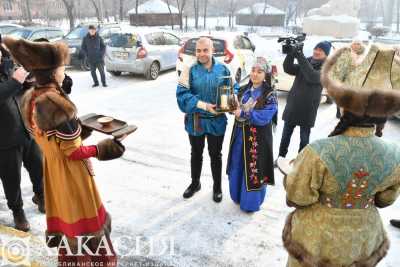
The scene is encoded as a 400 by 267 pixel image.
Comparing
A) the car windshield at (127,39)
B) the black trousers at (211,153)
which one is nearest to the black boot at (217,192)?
the black trousers at (211,153)

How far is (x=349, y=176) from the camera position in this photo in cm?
193

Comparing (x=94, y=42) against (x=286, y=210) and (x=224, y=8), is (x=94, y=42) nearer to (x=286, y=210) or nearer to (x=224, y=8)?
(x=286, y=210)

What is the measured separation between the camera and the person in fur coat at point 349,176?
181 centimetres

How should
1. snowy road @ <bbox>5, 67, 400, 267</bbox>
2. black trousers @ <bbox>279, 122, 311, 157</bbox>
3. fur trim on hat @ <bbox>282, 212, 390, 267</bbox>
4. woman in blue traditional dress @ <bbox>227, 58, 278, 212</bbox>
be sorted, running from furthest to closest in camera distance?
black trousers @ <bbox>279, 122, 311, 157</bbox> < woman in blue traditional dress @ <bbox>227, 58, 278, 212</bbox> < snowy road @ <bbox>5, 67, 400, 267</bbox> < fur trim on hat @ <bbox>282, 212, 390, 267</bbox>

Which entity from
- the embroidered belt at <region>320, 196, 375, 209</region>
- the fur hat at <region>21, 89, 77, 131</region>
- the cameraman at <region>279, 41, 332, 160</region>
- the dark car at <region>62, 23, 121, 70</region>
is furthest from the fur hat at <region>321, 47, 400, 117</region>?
the dark car at <region>62, 23, 121, 70</region>

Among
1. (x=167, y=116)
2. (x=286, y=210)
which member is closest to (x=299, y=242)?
(x=286, y=210)

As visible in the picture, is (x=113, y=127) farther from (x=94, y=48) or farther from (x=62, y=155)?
(x=94, y=48)

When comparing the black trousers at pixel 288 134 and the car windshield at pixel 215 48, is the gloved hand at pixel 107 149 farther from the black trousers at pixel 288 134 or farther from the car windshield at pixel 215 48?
the car windshield at pixel 215 48

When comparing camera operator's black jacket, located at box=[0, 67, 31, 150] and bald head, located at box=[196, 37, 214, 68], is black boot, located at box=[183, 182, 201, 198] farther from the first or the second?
camera operator's black jacket, located at box=[0, 67, 31, 150]

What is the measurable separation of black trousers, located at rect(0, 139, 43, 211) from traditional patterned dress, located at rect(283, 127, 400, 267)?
2622 mm

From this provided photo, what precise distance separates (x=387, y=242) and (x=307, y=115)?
8.99ft

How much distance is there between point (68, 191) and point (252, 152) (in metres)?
1.95

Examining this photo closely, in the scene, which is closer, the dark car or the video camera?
the video camera

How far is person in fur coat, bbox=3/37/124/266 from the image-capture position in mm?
2324
